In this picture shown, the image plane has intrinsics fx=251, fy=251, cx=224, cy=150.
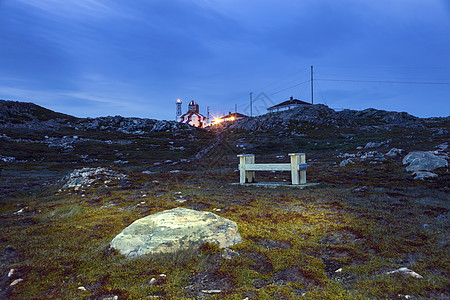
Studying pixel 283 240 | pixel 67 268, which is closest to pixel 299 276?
pixel 283 240

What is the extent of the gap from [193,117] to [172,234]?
14136cm

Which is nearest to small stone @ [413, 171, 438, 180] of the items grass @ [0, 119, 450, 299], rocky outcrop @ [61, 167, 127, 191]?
grass @ [0, 119, 450, 299]

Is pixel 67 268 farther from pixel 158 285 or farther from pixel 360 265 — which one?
pixel 360 265

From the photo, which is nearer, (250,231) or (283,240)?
(283,240)

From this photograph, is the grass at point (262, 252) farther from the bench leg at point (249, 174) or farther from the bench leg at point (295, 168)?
the bench leg at point (249, 174)

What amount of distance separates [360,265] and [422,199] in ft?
29.4

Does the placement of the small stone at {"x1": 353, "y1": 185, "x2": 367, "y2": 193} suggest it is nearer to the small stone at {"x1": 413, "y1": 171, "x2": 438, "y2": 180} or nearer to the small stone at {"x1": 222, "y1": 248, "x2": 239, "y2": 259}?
the small stone at {"x1": 413, "y1": 171, "x2": 438, "y2": 180}

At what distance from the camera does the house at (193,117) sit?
145250mm

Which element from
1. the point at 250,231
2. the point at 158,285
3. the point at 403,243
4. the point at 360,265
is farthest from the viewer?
the point at 250,231

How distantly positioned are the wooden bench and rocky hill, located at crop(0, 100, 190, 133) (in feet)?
289

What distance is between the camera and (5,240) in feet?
25.8

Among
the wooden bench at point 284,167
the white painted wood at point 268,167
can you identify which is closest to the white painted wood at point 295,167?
the wooden bench at point 284,167

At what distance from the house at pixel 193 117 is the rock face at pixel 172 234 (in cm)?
13956

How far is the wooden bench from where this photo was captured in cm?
1720
